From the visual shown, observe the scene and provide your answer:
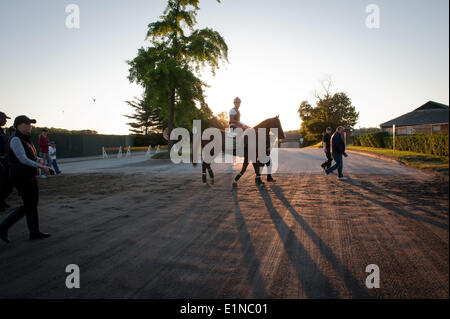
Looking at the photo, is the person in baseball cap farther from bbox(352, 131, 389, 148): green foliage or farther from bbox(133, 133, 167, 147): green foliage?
bbox(133, 133, 167, 147): green foliage

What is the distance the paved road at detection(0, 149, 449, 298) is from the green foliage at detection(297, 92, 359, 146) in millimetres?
59720

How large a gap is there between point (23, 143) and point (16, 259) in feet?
5.73

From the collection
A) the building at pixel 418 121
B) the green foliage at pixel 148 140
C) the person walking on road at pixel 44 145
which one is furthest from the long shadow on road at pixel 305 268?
the green foliage at pixel 148 140

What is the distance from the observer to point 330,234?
429 cm

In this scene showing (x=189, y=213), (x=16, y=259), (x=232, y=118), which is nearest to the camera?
(x=16, y=259)

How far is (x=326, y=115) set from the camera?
63281 millimetres

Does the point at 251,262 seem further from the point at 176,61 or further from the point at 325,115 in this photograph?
the point at 325,115

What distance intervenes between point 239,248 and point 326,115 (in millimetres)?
65141

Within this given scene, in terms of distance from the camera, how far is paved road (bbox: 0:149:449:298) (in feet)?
9.10

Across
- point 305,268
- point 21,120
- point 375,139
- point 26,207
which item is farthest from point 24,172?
point 375,139

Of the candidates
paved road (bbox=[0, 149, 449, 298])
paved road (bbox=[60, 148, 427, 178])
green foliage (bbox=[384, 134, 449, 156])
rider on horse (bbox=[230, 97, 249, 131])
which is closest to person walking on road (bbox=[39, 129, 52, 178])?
paved road (bbox=[60, 148, 427, 178])

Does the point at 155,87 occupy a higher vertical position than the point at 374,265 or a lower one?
higher

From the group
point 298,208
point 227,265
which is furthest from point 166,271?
point 298,208
